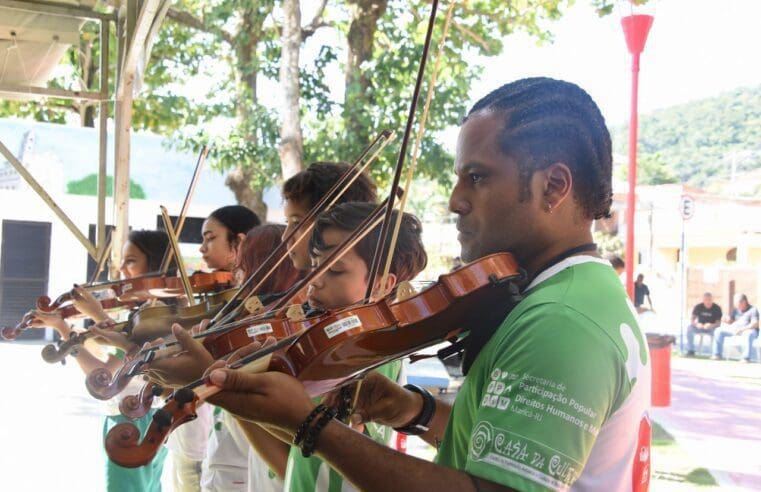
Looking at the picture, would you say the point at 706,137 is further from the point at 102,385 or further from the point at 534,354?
the point at 534,354

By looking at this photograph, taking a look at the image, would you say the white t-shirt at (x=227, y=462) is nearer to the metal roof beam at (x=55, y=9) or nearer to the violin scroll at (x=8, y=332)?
the violin scroll at (x=8, y=332)

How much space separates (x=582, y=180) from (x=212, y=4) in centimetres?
985

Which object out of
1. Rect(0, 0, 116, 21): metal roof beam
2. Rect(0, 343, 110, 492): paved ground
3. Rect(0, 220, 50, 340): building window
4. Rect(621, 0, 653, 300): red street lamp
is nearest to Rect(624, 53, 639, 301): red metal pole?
Rect(621, 0, 653, 300): red street lamp

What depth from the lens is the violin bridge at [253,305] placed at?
258 centimetres

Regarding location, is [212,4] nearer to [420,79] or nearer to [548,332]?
[420,79]

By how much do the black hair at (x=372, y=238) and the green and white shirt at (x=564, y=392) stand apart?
1013 millimetres

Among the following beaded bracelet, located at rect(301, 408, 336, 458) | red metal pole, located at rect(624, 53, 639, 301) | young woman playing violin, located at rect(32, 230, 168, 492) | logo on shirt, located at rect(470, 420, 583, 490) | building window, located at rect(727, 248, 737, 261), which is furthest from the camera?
building window, located at rect(727, 248, 737, 261)

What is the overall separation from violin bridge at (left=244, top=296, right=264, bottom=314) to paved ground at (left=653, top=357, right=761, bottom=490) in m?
4.53

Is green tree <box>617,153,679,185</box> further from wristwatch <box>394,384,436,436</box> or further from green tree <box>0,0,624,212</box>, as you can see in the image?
wristwatch <box>394,384,436,436</box>

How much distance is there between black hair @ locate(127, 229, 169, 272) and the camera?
14.8 feet

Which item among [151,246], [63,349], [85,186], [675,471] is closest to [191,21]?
[85,186]

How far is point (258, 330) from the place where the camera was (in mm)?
1960

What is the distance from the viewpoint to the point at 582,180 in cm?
141

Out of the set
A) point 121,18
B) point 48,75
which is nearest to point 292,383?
point 121,18
